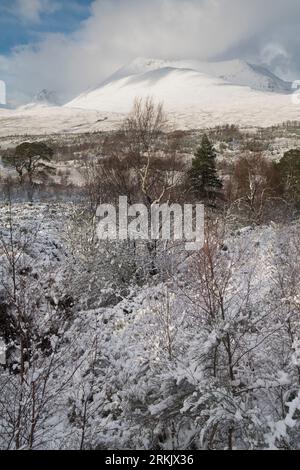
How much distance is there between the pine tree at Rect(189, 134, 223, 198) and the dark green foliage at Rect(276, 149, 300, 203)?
3859 mm

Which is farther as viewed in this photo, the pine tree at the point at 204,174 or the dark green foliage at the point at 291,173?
the pine tree at the point at 204,174

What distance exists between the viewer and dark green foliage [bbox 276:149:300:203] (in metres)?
21.3

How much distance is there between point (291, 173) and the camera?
2189cm

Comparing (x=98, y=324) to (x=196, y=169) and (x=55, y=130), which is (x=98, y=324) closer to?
(x=196, y=169)

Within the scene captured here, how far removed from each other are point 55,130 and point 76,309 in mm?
90712

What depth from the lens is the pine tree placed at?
72.9ft

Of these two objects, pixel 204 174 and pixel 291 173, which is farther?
pixel 204 174

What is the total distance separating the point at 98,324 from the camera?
9.02 m

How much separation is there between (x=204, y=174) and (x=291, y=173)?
4.98 metres

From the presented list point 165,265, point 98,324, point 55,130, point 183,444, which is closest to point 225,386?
point 183,444

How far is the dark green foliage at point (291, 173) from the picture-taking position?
69.9ft

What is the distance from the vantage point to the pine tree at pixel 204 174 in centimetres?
2223

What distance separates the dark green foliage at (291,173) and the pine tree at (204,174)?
386cm

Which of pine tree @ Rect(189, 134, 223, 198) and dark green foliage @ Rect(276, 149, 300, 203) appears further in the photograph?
pine tree @ Rect(189, 134, 223, 198)
